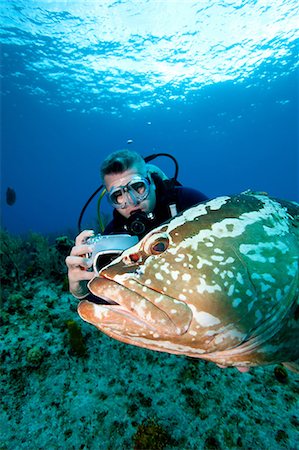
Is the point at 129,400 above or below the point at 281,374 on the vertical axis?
below

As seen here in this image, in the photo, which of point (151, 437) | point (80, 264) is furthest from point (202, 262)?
point (151, 437)

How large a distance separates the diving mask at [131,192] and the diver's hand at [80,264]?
1.52 m

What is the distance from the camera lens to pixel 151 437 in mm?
2615

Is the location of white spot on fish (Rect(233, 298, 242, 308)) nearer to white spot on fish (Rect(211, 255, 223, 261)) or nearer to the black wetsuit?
white spot on fish (Rect(211, 255, 223, 261))

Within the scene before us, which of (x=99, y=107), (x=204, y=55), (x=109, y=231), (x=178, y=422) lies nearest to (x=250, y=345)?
(x=178, y=422)

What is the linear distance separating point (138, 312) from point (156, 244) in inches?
19.5

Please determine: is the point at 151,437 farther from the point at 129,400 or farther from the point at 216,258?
the point at 216,258

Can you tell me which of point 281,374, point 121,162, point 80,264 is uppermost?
point 121,162

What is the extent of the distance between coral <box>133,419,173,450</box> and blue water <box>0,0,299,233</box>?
1506 centimetres

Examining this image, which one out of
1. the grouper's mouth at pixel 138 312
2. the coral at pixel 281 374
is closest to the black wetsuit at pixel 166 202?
the grouper's mouth at pixel 138 312

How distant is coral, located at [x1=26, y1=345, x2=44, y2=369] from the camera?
143 inches

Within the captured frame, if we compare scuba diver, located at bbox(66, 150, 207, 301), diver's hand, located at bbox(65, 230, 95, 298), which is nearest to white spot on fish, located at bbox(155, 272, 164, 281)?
diver's hand, located at bbox(65, 230, 95, 298)

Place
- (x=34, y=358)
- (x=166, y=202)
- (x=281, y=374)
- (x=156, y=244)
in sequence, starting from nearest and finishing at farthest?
(x=156, y=244), (x=281, y=374), (x=34, y=358), (x=166, y=202)

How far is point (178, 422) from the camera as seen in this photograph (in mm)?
2859
